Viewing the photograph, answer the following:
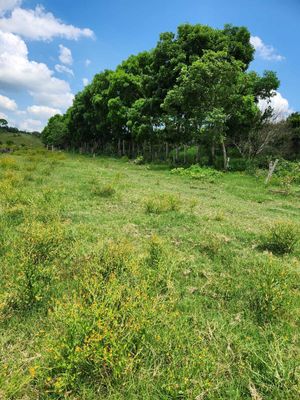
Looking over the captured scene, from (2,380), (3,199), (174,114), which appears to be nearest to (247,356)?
(2,380)

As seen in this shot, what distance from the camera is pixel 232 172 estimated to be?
23.5 metres

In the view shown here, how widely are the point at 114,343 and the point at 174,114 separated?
24.1 meters

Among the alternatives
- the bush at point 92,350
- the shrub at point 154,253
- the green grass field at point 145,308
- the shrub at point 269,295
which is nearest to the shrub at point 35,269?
the green grass field at point 145,308

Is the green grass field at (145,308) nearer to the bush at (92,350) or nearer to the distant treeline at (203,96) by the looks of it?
the bush at (92,350)

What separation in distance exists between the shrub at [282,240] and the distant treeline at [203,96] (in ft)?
53.7

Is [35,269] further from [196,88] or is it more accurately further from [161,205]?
[196,88]

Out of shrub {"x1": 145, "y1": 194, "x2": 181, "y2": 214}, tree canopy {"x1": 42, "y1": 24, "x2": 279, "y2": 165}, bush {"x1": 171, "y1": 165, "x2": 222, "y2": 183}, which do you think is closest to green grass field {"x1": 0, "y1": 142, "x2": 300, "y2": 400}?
shrub {"x1": 145, "y1": 194, "x2": 181, "y2": 214}

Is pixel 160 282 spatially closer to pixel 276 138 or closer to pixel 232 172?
pixel 232 172

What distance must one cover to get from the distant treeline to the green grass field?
54.9 ft

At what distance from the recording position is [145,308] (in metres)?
3.57

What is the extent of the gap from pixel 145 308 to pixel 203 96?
22.4 metres

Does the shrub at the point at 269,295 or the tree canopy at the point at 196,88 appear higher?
the tree canopy at the point at 196,88

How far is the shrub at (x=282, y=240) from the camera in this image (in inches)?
273

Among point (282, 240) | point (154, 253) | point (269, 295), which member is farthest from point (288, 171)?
point (269, 295)
